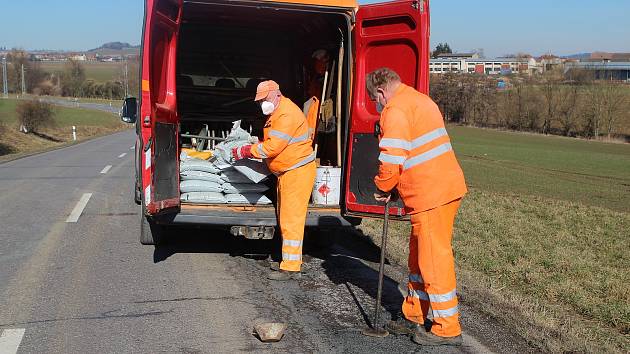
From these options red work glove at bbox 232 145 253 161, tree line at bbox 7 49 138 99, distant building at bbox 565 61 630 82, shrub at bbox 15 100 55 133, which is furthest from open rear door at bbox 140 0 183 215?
tree line at bbox 7 49 138 99

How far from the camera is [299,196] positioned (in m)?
6.45

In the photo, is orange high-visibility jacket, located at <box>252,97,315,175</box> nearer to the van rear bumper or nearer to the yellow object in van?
the van rear bumper

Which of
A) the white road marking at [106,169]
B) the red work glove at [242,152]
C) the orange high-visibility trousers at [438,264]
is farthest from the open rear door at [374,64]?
the white road marking at [106,169]

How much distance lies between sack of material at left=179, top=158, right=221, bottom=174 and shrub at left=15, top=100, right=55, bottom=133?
43187 mm

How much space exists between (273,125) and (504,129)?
216 feet

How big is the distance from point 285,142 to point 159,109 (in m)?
1.23

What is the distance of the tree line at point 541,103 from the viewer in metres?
61.3

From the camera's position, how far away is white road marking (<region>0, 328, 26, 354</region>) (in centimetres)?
439

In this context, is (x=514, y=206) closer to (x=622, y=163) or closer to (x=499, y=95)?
(x=622, y=163)

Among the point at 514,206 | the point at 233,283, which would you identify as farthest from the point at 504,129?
the point at 233,283

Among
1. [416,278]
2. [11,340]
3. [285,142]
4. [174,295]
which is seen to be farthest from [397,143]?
[11,340]

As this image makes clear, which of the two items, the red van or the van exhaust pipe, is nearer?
the red van

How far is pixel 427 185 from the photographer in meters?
4.69

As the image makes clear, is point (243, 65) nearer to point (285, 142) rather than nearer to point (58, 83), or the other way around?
point (285, 142)
